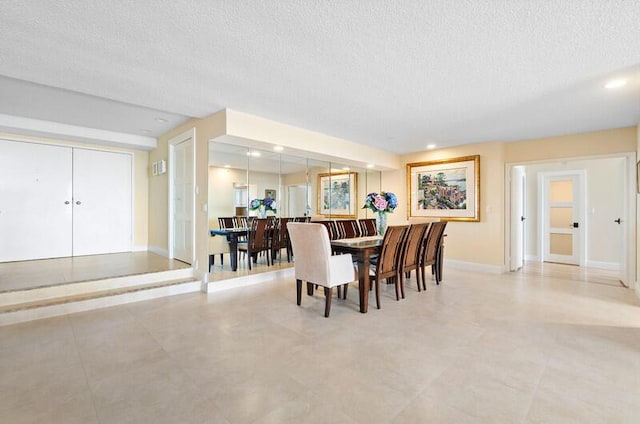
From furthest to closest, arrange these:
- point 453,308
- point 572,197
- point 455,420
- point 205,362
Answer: point 572,197, point 453,308, point 205,362, point 455,420

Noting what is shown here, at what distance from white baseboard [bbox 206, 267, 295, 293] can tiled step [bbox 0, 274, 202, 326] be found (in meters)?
0.24

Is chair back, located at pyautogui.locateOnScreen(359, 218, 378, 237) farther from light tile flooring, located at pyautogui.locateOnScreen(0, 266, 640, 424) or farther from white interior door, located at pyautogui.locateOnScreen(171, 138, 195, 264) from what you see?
white interior door, located at pyautogui.locateOnScreen(171, 138, 195, 264)

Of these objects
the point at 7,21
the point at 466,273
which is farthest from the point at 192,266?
the point at 466,273

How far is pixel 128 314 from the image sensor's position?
3.18m

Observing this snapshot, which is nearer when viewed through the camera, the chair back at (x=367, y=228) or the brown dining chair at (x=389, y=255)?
the brown dining chair at (x=389, y=255)

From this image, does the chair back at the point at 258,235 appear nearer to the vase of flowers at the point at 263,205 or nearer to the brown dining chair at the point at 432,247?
the vase of flowers at the point at 263,205

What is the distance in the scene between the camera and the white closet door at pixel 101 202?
5535 millimetres

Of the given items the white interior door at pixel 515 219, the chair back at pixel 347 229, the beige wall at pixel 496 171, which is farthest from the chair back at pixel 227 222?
the white interior door at pixel 515 219

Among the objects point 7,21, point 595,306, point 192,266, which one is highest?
point 7,21

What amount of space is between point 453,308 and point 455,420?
1.97 meters

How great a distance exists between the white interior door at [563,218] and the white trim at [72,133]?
27.5ft

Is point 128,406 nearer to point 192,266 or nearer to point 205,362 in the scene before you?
point 205,362

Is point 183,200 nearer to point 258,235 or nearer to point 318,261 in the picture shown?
point 258,235

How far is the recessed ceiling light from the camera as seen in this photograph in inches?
111
